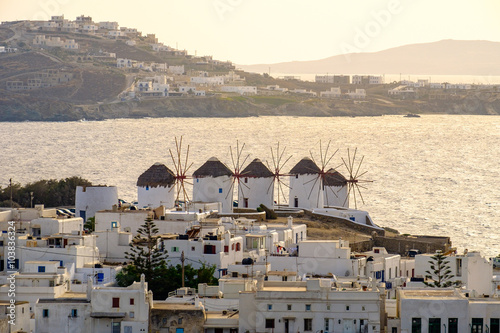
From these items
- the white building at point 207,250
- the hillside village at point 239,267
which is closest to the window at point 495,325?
the hillside village at point 239,267

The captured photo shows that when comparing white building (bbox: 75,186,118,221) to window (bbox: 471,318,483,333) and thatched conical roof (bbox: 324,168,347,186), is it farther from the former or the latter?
window (bbox: 471,318,483,333)

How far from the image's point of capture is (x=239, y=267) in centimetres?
3394

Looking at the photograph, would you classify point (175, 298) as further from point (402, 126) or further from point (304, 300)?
point (402, 126)

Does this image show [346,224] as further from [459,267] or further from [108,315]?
[108,315]

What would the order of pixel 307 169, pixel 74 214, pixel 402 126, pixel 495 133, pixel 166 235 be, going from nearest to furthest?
pixel 166 235 → pixel 74 214 → pixel 307 169 → pixel 495 133 → pixel 402 126

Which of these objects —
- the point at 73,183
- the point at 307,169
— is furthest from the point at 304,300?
the point at 73,183

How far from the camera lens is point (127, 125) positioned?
176875mm

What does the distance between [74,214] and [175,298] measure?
59.0 feet

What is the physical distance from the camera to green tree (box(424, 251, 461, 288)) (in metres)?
31.6

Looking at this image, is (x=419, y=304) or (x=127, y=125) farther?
(x=127, y=125)

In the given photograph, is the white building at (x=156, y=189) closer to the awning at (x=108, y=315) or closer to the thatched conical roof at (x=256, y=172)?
the thatched conical roof at (x=256, y=172)

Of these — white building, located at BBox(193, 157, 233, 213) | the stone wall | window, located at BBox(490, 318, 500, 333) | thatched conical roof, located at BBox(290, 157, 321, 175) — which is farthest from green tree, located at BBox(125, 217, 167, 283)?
thatched conical roof, located at BBox(290, 157, 321, 175)

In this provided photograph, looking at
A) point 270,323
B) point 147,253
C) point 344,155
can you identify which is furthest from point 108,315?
point 344,155

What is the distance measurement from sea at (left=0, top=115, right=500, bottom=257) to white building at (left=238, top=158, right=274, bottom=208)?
968 cm
